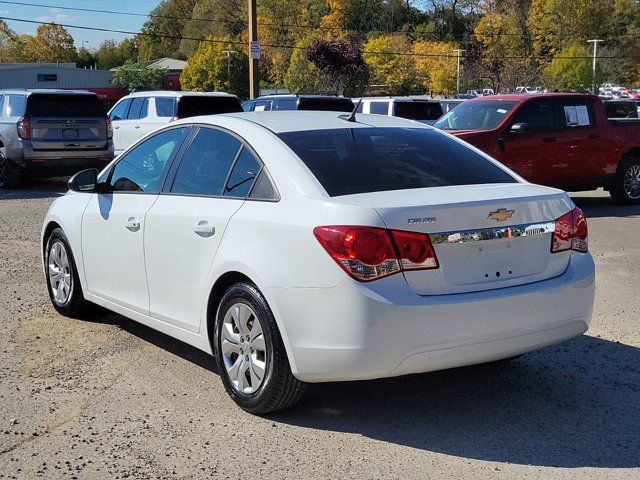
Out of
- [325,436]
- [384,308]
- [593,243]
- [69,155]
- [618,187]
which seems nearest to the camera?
[384,308]

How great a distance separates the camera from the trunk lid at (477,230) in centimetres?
419

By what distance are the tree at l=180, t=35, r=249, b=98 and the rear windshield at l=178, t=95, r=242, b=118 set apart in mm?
63595

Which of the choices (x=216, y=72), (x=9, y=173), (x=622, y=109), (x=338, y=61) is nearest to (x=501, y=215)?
(x=9, y=173)

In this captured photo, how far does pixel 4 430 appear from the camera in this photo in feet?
14.7

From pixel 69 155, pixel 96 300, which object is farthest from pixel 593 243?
pixel 69 155

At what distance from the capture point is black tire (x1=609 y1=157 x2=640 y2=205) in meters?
14.1

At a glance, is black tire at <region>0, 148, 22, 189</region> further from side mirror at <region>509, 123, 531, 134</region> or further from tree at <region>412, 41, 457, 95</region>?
tree at <region>412, 41, 457, 95</region>

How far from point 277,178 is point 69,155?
12.7 meters

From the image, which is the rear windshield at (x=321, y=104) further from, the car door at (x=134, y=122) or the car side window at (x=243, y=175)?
the car side window at (x=243, y=175)

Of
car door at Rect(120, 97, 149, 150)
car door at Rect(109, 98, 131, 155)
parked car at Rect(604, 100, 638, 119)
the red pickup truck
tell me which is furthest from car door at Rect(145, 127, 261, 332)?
parked car at Rect(604, 100, 638, 119)

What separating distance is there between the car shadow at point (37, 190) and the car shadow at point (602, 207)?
31.5 ft

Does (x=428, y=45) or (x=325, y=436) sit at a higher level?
(x=428, y=45)

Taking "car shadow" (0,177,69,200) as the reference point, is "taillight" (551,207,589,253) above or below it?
above

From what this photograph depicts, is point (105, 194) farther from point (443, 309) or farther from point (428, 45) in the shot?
point (428, 45)
